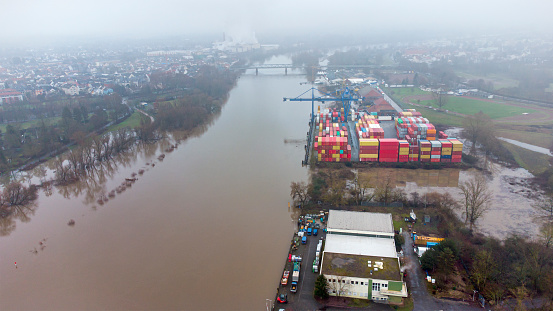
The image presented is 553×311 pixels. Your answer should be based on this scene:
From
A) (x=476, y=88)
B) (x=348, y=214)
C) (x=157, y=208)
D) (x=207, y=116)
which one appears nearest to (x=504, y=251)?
(x=348, y=214)

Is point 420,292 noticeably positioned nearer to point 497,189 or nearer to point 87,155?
point 497,189

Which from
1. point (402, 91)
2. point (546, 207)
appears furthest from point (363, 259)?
point (402, 91)

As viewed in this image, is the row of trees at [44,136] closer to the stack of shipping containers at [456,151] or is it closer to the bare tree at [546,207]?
the stack of shipping containers at [456,151]

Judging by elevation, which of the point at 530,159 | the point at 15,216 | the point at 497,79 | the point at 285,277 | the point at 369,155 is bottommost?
the point at 15,216

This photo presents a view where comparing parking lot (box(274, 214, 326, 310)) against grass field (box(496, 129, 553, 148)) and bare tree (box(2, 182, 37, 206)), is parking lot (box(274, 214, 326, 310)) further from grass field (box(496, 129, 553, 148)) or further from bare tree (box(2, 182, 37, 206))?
grass field (box(496, 129, 553, 148))

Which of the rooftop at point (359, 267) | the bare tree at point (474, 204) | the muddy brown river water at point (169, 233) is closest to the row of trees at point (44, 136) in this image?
the muddy brown river water at point (169, 233)
